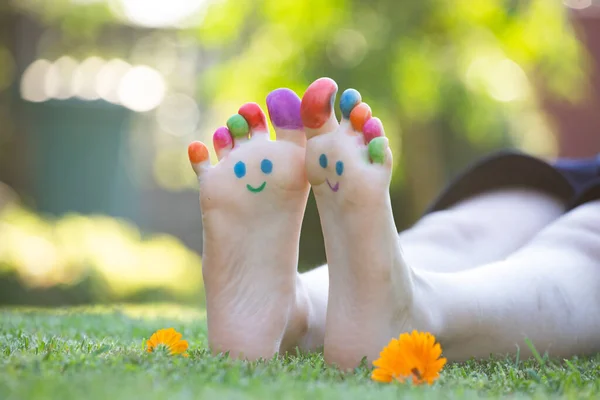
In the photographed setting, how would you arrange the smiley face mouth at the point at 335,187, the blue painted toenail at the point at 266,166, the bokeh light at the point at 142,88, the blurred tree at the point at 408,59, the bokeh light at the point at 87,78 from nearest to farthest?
the smiley face mouth at the point at 335,187, the blue painted toenail at the point at 266,166, the blurred tree at the point at 408,59, the bokeh light at the point at 87,78, the bokeh light at the point at 142,88

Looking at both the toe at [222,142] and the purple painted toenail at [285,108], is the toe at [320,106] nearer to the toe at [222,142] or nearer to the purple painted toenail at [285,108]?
the purple painted toenail at [285,108]

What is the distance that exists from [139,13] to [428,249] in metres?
7.18

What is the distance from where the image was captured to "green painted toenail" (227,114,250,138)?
4.31 ft

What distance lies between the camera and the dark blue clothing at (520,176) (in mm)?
1831

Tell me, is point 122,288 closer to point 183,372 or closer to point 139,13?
point 183,372

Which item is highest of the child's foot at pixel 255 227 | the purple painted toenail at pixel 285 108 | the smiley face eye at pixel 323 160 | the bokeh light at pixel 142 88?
the bokeh light at pixel 142 88

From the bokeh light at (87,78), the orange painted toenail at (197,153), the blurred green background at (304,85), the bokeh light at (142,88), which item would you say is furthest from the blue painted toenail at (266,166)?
the bokeh light at (142,88)

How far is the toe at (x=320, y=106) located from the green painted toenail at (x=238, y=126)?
0.16 m

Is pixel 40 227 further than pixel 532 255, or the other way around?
pixel 40 227

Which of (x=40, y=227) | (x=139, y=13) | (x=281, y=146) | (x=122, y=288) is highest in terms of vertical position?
(x=139, y=13)

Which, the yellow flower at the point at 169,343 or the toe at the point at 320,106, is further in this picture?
the yellow flower at the point at 169,343

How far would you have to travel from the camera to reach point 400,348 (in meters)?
1.08

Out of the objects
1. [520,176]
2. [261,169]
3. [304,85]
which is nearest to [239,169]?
[261,169]

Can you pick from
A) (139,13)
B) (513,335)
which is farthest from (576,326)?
(139,13)
